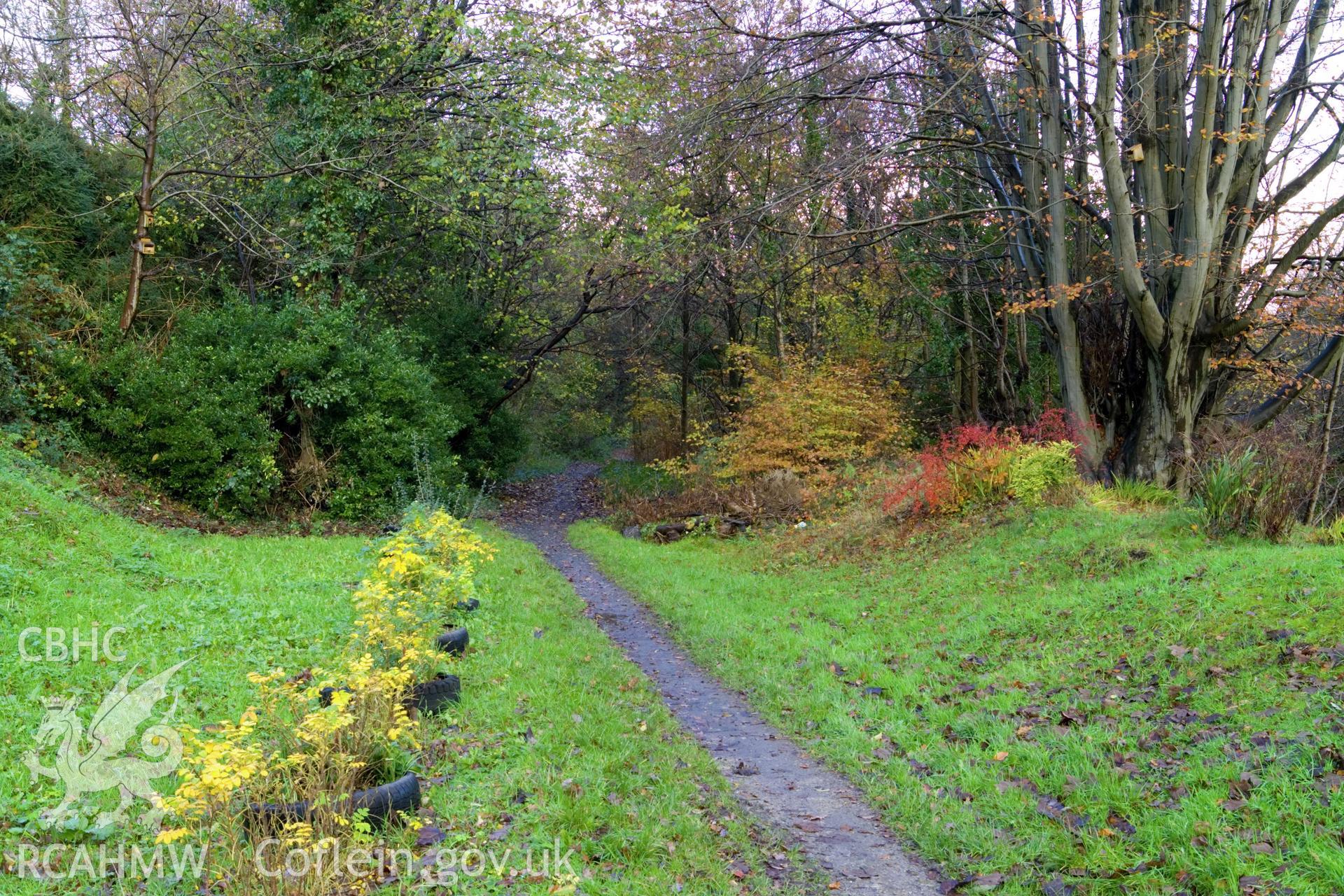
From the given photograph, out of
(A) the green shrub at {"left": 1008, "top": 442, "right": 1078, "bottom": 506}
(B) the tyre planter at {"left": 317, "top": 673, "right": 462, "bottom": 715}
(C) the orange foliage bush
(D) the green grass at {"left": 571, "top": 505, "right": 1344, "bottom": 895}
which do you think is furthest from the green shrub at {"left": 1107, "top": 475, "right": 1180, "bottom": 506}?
(B) the tyre planter at {"left": 317, "top": 673, "right": 462, "bottom": 715}

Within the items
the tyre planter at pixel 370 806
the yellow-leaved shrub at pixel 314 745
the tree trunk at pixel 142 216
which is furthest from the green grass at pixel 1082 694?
the tree trunk at pixel 142 216

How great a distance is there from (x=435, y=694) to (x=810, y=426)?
12541mm

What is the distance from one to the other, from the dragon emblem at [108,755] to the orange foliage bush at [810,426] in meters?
13.0

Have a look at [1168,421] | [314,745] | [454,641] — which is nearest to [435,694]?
[454,641]

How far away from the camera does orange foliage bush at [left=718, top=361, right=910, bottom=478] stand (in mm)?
16734

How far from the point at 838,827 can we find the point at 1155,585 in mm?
4296

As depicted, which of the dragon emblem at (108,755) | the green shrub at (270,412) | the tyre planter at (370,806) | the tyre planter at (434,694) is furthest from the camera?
the green shrub at (270,412)

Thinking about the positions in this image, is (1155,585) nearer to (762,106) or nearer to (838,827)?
(838,827)

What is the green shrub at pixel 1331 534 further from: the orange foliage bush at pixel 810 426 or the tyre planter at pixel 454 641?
the orange foliage bush at pixel 810 426

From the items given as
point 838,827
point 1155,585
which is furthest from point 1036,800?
point 1155,585

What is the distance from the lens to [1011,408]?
61.5 feet

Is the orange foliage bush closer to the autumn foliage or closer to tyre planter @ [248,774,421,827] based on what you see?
the autumn foliage

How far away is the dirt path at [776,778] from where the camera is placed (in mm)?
4270

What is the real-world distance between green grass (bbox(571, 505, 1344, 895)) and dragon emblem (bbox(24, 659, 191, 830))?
12.8 feet
